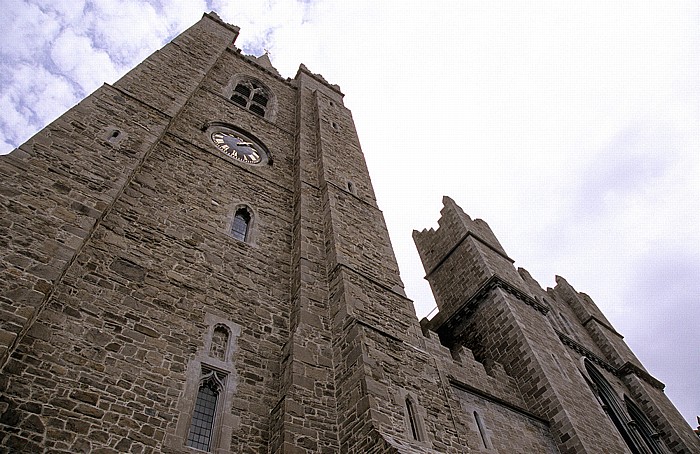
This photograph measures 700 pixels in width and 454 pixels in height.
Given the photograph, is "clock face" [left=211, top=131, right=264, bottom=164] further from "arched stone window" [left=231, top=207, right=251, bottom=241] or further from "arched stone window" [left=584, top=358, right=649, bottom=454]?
"arched stone window" [left=584, top=358, right=649, bottom=454]

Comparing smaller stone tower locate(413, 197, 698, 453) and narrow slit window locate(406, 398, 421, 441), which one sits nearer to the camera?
narrow slit window locate(406, 398, 421, 441)

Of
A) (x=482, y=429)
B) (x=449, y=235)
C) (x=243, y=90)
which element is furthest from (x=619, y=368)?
(x=243, y=90)

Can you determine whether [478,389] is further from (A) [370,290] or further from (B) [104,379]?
(B) [104,379]

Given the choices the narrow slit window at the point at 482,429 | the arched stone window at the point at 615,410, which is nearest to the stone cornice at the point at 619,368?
the arched stone window at the point at 615,410

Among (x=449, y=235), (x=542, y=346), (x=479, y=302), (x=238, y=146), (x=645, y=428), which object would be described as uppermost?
(x=449, y=235)

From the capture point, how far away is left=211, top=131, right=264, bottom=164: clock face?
44.3 feet

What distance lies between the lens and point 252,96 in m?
17.9

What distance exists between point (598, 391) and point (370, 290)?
10560mm

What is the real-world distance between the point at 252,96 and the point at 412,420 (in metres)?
13.7

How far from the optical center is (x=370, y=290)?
406 inches

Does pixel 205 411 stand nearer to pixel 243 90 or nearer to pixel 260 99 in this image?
pixel 260 99

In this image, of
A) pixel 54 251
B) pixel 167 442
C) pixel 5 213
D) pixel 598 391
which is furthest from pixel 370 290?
pixel 598 391

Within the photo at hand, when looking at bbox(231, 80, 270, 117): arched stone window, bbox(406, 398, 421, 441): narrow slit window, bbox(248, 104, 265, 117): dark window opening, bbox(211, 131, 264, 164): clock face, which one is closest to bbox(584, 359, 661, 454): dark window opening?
bbox(406, 398, 421, 441): narrow slit window

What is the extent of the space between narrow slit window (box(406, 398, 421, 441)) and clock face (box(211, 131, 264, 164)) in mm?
8264
